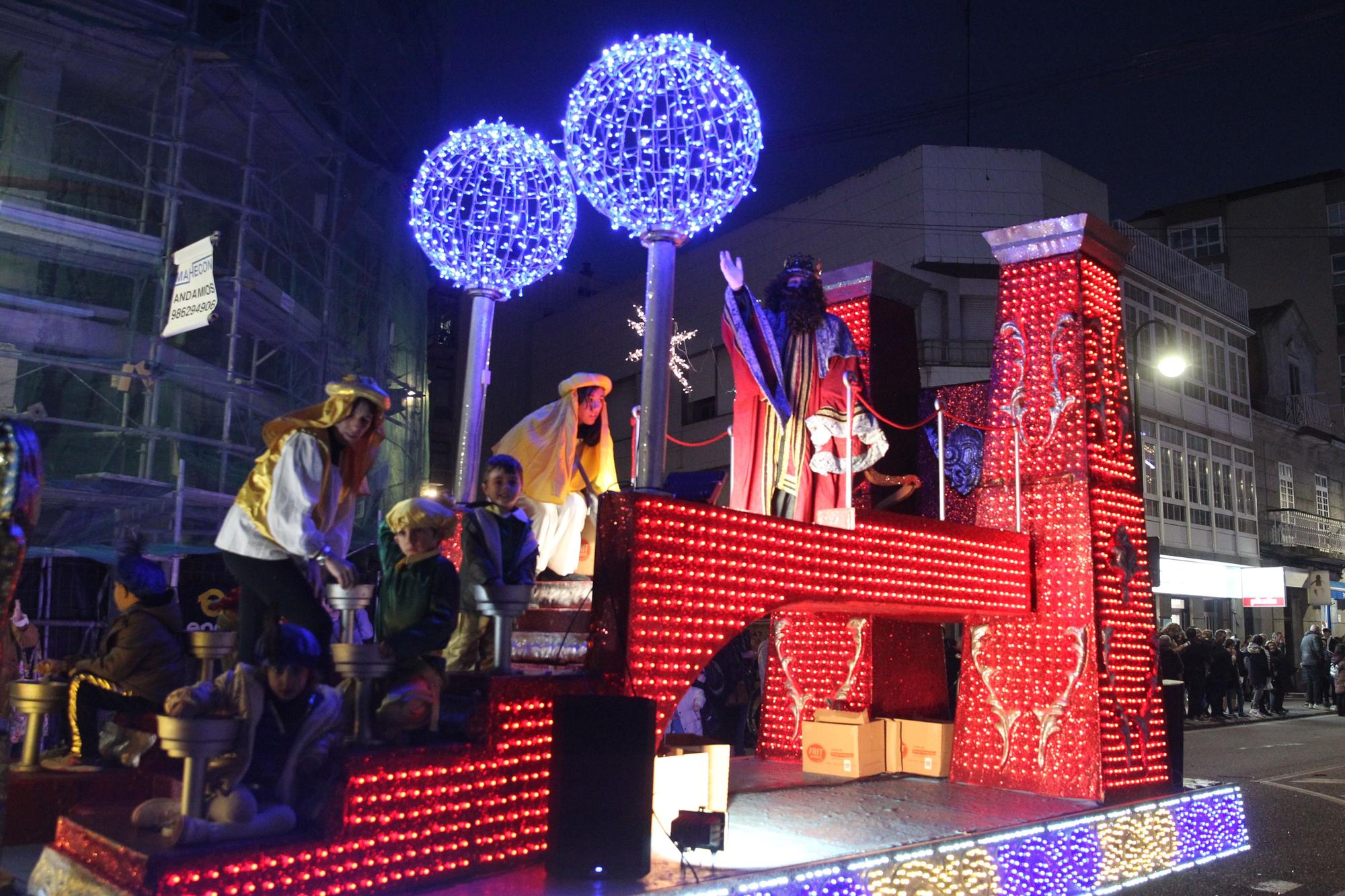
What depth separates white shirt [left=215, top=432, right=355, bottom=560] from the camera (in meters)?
4.38

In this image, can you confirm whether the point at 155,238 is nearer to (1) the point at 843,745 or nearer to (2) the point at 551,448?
(2) the point at 551,448

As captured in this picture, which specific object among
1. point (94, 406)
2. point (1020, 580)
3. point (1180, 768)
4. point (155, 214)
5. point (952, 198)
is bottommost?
point (1180, 768)

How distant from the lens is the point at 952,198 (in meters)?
22.3

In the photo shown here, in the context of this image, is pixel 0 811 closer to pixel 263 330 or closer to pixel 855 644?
pixel 855 644

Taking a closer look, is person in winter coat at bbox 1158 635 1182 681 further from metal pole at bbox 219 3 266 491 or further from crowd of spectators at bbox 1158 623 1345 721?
metal pole at bbox 219 3 266 491

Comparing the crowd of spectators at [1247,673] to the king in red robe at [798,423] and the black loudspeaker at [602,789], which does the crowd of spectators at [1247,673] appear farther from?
the black loudspeaker at [602,789]


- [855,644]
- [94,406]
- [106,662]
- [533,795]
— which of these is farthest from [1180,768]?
[94,406]

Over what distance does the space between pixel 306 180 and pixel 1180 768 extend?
14.4 metres

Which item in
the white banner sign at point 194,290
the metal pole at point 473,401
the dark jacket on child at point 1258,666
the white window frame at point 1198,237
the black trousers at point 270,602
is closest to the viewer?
the black trousers at point 270,602

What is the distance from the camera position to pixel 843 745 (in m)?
9.24

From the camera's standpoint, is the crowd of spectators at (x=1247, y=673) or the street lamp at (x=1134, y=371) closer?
the street lamp at (x=1134, y=371)

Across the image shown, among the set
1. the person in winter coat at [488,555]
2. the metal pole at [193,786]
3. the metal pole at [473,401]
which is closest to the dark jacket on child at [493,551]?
the person in winter coat at [488,555]

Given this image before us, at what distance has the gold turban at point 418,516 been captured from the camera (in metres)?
4.98

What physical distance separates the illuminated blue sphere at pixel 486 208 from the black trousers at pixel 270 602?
289 cm
